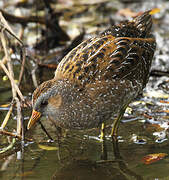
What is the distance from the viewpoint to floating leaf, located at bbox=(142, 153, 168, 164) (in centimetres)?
516

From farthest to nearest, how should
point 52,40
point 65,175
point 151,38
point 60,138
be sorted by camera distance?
point 52,40
point 151,38
point 60,138
point 65,175

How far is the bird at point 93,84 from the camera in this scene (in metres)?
5.30

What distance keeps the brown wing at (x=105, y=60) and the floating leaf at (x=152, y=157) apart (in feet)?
3.46

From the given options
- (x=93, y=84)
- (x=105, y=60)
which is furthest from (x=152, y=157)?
(x=105, y=60)

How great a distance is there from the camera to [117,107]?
18.3ft

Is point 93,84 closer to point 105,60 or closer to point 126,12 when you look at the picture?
point 105,60

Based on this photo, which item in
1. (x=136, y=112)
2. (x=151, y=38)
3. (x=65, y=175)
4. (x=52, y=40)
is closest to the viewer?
(x=65, y=175)

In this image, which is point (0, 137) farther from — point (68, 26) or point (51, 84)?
point (68, 26)

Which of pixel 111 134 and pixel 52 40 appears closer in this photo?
pixel 111 134

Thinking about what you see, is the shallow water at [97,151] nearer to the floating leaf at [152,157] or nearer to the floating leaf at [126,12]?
the floating leaf at [152,157]

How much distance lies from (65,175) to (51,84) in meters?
1.09

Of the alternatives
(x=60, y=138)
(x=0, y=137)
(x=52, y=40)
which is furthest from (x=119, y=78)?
(x=52, y=40)

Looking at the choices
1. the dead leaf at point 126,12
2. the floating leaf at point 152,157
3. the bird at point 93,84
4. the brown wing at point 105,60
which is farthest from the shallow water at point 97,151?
the dead leaf at point 126,12

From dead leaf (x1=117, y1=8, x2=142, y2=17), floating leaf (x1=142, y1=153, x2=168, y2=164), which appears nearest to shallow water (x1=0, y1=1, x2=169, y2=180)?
floating leaf (x1=142, y1=153, x2=168, y2=164)
